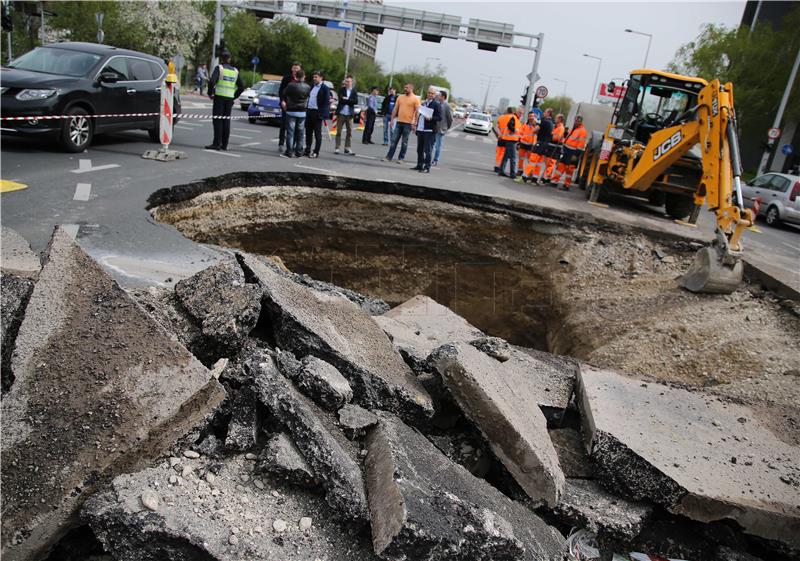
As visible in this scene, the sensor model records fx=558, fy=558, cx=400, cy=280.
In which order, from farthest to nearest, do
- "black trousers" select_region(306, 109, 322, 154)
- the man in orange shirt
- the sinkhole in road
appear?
1. the man in orange shirt
2. "black trousers" select_region(306, 109, 322, 154)
3. the sinkhole in road

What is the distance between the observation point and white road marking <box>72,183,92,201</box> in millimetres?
6330

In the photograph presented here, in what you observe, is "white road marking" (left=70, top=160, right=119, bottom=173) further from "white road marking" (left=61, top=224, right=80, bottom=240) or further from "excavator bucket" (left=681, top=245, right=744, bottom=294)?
"excavator bucket" (left=681, top=245, right=744, bottom=294)

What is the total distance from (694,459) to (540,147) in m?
10.9

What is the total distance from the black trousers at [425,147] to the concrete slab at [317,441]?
993cm

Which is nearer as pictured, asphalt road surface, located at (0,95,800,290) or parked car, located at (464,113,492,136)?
asphalt road surface, located at (0,95,800,290)

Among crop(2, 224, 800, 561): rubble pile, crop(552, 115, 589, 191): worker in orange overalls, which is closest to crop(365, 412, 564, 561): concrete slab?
crop(2, 224, 800, 561): rubble pile

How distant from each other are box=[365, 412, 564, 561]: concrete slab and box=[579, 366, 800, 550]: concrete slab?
654mm

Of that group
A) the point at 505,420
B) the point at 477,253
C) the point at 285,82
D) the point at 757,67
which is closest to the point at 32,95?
the point at 285,82

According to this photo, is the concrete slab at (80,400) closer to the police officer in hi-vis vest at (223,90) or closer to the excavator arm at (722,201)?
the excavator arm at (722,201)

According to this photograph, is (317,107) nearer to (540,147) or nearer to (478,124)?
(540,147)

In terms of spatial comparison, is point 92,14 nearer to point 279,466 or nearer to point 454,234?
point 454,234

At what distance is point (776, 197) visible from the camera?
15.2 meters

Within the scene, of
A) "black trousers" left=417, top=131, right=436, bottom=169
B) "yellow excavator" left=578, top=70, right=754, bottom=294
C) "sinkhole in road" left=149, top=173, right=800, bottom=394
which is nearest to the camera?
"yellow excavator" left=578, top=70, right=754, bottom=294

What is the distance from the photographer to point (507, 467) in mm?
2887
